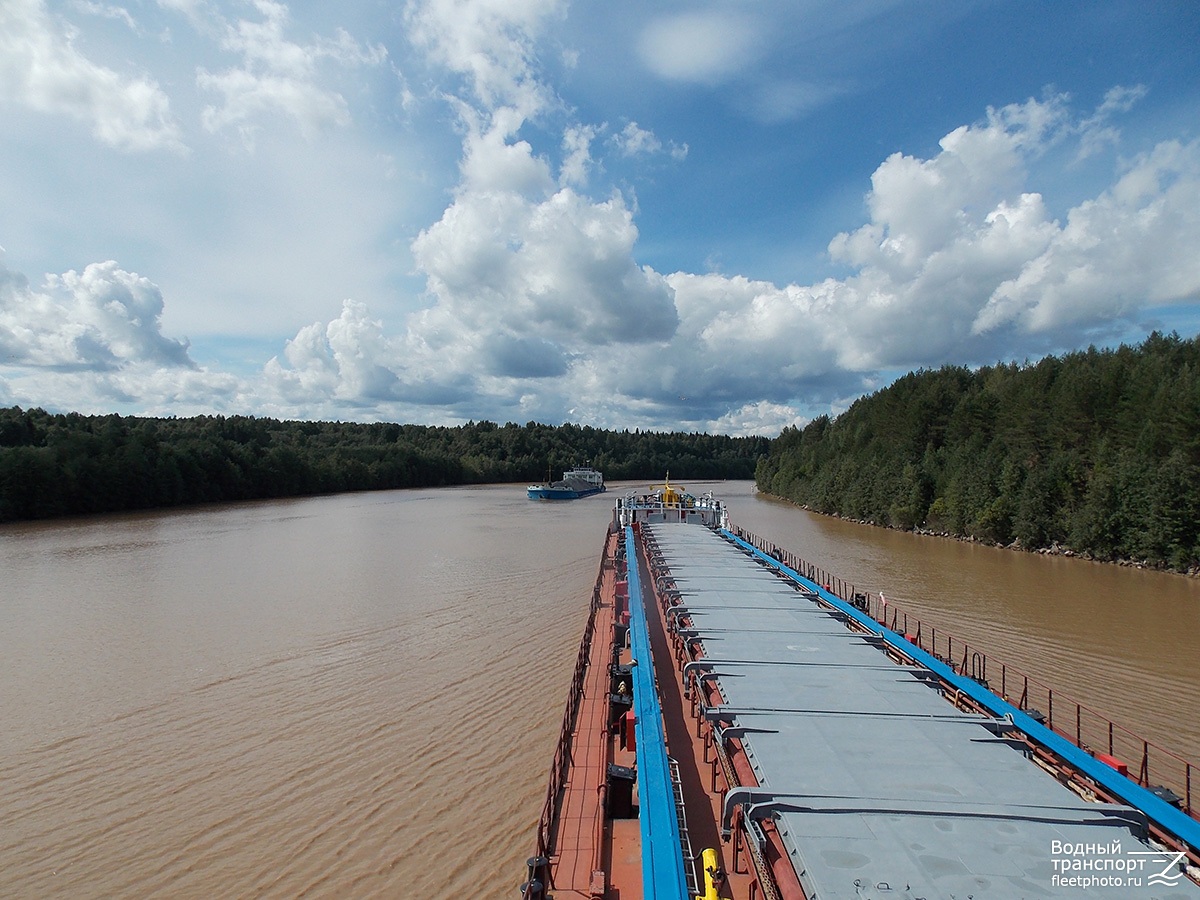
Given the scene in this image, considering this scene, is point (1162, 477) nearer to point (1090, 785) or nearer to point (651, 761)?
point (1090, 785)

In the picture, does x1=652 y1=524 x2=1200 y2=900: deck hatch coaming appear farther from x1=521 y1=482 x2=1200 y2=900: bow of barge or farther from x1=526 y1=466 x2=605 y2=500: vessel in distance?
x1=526 y1=466 x2=605 y2=500: vessel in distance

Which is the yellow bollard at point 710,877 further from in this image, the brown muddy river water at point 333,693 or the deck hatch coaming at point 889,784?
the brown muddy river water at point 333,693

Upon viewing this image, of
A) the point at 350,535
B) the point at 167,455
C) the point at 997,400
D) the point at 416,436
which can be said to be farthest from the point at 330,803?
the point at 416,436

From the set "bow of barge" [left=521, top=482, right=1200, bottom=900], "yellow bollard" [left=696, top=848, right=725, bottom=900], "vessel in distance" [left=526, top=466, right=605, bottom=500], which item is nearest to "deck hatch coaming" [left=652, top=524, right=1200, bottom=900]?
"bow of barge" [left=521, top=482, right=1200, bottom=900]

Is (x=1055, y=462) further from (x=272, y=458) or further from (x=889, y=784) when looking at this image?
(x=272, y=458)

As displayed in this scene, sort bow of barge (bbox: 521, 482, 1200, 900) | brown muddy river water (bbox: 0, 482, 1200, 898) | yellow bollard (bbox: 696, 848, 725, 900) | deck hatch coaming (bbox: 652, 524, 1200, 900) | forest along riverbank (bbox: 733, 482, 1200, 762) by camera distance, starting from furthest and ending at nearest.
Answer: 1. forest along riverbank (bbox: 733, 482, 1200, 762)
2. brown muddy river water (bbox: 0, 482, 1200, 898)
3. yellow bollard (bbox: 696, 848, 725, 900)
4. bow of barge (bbox: 521, 482, 1200, 900)
5. deck hatch coaming (bbox: 652, 524, 1200, 900)

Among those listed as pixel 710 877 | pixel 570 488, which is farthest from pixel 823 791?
pixel 570 488

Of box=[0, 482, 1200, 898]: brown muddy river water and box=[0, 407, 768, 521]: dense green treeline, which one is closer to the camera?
box=[0, 482, 1200, 898]: brown muddy river water
